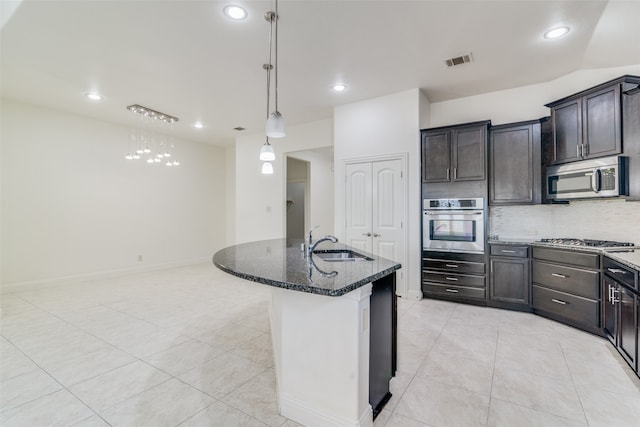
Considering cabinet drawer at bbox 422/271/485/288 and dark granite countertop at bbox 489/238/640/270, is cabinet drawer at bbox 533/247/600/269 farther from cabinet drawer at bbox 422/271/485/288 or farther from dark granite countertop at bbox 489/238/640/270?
cabinet drawer at bbox 422/271/485/288

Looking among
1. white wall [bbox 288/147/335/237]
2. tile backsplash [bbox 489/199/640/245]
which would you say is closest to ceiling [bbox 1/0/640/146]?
tile backsplash [bbox 489/199/640/245]

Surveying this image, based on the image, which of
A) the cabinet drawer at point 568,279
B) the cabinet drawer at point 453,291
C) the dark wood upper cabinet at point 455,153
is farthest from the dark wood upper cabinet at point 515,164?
the cabinet drawer at point 453,291

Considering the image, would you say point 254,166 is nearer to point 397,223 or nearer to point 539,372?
point 397,223

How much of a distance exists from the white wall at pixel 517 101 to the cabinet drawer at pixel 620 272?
6.79 feet

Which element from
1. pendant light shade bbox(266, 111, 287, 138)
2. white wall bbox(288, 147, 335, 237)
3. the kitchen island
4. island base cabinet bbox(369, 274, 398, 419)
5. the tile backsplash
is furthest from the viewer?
white wall bbox(288, 147, 335, 237)

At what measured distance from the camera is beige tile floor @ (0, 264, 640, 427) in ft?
6.02

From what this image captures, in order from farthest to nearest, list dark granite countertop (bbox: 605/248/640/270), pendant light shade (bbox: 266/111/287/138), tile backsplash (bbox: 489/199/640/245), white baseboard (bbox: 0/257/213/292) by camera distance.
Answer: white baseboard (bbox: 0/257/213/292) → tile backsplash (bbox: 489/199/640/245) → pendant light shade (bbox: 266/111/287/138) → dark granite countertop (bbox: 605/248/640/270)

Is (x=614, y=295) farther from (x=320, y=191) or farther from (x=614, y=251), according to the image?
(x=320, y=191)

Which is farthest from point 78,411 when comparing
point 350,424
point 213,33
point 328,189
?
point 328,189

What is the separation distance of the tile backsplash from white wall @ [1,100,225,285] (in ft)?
20.1

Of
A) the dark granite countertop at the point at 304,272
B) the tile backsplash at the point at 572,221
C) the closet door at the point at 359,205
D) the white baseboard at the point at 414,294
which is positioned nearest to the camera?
the dark granite countertop at the point at 304,272

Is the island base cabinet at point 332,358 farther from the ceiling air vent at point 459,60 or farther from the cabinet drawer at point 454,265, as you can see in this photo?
the ceiling air vent at point 459,60

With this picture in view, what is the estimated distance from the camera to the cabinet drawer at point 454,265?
149 inches

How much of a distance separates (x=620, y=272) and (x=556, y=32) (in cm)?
220
